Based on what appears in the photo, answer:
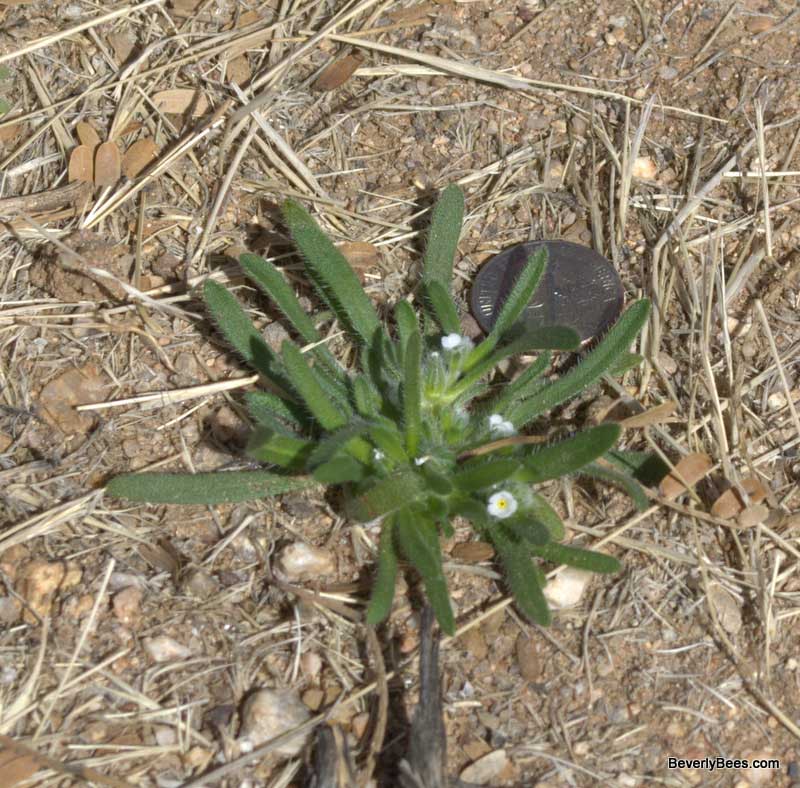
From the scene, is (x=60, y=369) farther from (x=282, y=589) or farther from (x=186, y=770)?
(x=186, y=770)

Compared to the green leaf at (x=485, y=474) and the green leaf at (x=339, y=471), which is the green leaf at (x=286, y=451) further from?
the green leaf at (x=485, y=474)

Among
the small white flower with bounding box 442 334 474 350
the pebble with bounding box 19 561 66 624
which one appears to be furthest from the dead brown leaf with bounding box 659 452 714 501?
the pebble with bounding box 19 561 66 624

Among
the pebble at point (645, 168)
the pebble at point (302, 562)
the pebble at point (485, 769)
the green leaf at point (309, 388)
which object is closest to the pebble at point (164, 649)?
the pebble at point (302, 562)

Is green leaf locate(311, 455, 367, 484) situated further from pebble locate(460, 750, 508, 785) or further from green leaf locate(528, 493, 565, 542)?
pebble locate(460, 750, 508, 785)

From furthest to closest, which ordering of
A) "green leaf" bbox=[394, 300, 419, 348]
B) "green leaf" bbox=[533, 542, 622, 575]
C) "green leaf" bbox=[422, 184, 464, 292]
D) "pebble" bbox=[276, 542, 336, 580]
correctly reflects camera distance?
"green leaf" bbox=[422, 184, 464, 292], "green leaf" bbox=[394, 300, 419, 348], "pebble" bbox=[276, 542, 336, 580], "green leaf" bbox=[533, 542, 622, 575]

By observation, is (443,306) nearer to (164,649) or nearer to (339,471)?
(339,471)

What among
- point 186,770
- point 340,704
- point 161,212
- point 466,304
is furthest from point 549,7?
point 186,770
